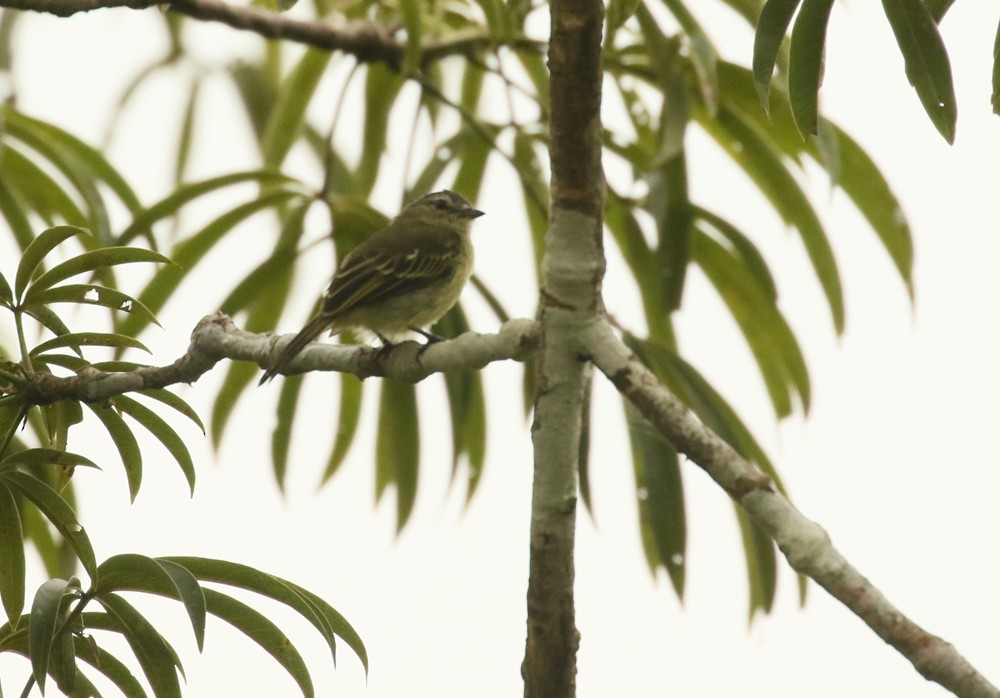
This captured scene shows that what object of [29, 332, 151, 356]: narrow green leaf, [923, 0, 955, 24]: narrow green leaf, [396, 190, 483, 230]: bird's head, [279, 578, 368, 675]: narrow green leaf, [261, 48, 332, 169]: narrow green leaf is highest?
[261, 48, 332, 169]: narrow green leaf

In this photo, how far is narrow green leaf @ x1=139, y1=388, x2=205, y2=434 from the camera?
2189 mm

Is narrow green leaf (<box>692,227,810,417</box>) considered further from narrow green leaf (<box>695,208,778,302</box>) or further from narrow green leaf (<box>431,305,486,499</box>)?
narrow green leaf (<box>431,305,486,499</box>)

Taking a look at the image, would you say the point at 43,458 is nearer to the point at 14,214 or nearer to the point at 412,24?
the point at 14,214

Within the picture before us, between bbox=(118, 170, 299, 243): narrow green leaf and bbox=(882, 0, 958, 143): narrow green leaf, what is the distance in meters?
2.85

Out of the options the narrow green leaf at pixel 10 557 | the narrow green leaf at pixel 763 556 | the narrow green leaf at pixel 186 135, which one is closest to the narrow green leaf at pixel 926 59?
the narrow green leaf at pixel 10 557

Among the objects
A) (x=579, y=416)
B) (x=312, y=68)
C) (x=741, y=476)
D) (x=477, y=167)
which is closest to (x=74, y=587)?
(x=579, y=416)

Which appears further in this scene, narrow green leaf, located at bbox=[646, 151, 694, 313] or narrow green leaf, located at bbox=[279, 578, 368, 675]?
narrow green leaf, located at bbox=[646, 151, 694, 313]

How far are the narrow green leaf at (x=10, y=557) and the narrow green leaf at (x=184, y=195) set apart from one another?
197cm

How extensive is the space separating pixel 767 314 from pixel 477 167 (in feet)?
3.92

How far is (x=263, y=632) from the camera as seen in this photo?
2053 mm

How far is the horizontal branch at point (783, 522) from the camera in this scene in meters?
1.39

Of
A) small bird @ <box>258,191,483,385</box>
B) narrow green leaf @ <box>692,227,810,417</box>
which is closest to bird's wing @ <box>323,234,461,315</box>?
small bird @ <box>258,191,483,385</box>

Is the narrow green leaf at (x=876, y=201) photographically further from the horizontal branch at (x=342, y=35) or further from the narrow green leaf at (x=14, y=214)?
the narrow green leaf at (x=14, y=214)

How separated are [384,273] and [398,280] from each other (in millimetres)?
50
